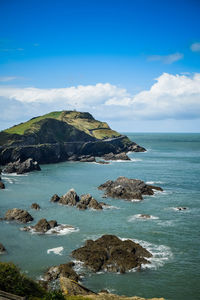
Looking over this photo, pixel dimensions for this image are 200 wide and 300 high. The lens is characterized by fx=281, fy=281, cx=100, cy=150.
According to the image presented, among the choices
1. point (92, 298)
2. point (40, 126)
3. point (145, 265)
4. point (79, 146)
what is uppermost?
point (40, 126)

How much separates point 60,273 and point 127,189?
4628 centimetres

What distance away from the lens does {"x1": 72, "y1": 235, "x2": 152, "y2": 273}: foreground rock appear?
125 ft

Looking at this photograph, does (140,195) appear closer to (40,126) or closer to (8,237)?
(8,237)

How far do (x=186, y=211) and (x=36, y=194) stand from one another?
134 feet

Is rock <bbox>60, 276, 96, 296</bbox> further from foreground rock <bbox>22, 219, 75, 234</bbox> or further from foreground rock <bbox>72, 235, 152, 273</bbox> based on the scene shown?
foreground rock <bbox>22, 219, 75, 234</bbox>

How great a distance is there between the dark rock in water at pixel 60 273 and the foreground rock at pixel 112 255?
3502 mm

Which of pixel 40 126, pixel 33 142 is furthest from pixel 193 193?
pixel 40 126

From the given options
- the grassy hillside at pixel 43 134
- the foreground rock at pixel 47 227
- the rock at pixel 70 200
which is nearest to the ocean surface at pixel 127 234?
the foreground rock at pixel 47 227

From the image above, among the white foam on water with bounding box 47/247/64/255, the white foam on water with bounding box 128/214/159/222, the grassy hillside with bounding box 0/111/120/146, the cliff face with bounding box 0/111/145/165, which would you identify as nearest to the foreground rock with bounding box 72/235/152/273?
the white foam on water with bounding box 47/247/64/255

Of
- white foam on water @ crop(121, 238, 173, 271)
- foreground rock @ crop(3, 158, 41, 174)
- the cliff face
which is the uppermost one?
the cliff face

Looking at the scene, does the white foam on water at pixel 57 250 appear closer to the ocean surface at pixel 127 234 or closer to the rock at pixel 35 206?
the ocean surface at pixel 127 234

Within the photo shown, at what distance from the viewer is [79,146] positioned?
17975 cm

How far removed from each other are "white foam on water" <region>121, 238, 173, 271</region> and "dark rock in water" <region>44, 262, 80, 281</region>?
987cm

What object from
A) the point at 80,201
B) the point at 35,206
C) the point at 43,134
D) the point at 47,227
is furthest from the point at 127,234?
the point at 43,134
